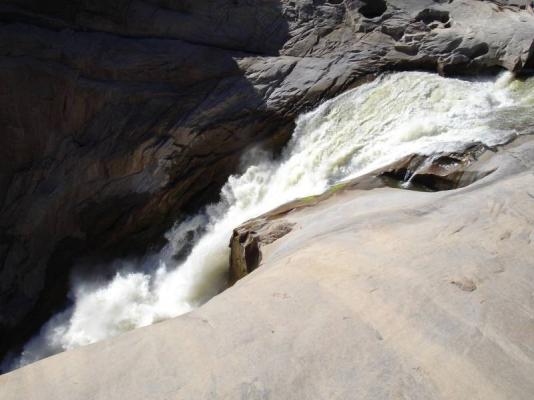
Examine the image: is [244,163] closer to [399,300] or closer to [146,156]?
[146,156]

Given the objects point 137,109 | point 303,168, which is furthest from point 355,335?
point 137,109

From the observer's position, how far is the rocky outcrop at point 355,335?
2.80 m

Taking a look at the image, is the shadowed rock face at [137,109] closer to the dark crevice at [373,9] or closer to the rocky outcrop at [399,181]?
the dark crevice at [373,9]

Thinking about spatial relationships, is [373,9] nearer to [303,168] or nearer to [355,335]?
[303,168]

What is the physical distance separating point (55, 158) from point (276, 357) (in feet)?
32.8

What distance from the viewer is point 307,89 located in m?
11.1

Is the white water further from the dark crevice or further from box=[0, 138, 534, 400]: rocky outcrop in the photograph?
box=[0, 138, 534, 400]: rocky outcrop

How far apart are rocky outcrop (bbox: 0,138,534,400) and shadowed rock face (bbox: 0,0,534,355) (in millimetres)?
6969

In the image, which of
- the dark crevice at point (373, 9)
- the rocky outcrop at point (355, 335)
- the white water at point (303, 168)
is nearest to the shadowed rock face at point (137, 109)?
the dark crevice at point (373, 9)

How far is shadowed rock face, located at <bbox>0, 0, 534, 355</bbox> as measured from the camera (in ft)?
35.9

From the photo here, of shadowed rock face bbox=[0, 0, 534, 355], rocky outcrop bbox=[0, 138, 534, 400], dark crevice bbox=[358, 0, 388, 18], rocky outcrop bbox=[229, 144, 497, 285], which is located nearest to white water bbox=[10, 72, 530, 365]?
rocky outcrop bbox=[229, 144, 497, 285]

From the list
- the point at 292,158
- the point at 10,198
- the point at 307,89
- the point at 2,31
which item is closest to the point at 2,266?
the point at 10,198

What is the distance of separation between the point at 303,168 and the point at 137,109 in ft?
14.5

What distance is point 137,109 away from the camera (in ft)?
37.4
